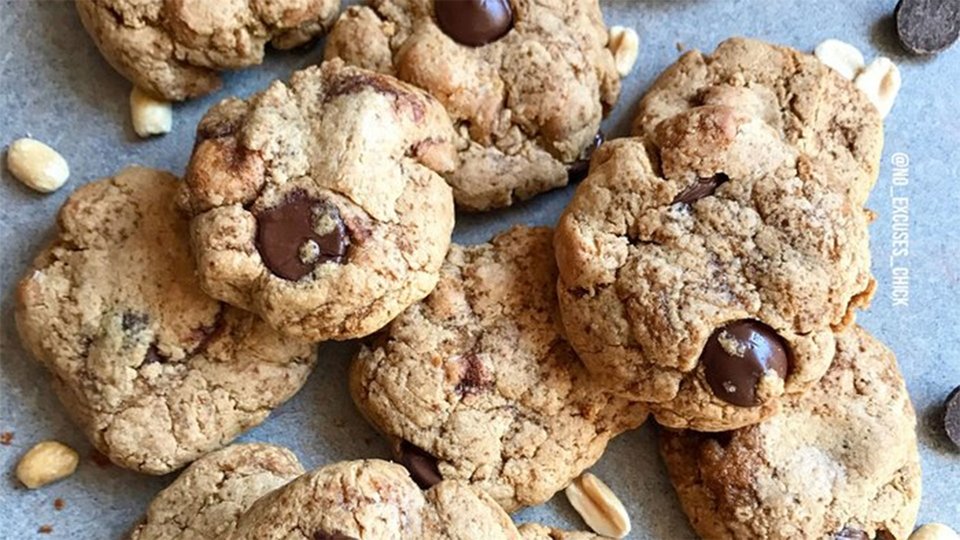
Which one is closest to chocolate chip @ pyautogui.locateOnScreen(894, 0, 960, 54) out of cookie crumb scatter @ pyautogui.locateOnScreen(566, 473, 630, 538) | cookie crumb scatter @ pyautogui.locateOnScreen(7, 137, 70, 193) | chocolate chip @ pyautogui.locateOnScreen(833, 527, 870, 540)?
chocolate chip @ pyautogui.locateOnScreen(833, 527, 870, 540)

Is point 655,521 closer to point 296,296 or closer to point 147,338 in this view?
point 296,296

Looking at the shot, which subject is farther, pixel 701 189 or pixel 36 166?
pixel 36 166

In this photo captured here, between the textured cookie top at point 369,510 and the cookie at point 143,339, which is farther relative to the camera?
the cookie at point 143,339

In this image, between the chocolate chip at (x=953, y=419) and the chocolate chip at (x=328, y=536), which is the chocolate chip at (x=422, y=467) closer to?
→ the chocolate chip at (x=328, y=536)

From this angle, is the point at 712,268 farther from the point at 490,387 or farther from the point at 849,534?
the point at 849,534

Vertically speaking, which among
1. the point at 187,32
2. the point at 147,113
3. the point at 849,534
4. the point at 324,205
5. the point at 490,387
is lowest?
the point at 849,534

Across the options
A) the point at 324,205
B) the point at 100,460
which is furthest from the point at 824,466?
the point at 100,460

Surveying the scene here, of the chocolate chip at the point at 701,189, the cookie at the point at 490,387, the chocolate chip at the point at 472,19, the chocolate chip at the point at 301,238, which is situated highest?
the chocolate chip at the point at 472,19

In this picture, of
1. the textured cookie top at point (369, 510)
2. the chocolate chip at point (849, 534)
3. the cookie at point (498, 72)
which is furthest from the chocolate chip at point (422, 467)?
the chocolate chip at point (849, 534)
